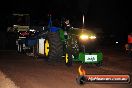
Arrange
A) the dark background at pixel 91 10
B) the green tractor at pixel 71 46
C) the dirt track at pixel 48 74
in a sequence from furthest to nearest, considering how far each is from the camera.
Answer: the dark background at pixel 91 10
the green tractor at pixel 71 46
the dirt track at pixel 48 74

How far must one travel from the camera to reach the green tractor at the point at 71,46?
14453 millimetres

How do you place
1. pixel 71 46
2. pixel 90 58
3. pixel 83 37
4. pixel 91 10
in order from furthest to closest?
pixel 91 10 < pixel 83 37 < pixel 71 46 < pixel 90 58

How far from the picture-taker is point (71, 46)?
14773 millimetres

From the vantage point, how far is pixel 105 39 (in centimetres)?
3572

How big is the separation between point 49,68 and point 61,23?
2.37 meters

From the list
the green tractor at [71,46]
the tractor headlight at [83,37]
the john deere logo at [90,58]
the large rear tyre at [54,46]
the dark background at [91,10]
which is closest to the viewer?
the john deere logo at [90,58]

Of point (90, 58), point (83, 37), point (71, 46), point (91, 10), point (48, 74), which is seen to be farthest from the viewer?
point (91, 10)

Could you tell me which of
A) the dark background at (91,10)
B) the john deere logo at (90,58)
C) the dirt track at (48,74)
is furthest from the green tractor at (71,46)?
the dark background at (91,10)

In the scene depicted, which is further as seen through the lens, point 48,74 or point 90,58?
point 90,58

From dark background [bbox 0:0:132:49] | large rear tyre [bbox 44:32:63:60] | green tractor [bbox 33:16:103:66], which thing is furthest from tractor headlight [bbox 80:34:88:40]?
dark background [bbox 0:0:132:49]

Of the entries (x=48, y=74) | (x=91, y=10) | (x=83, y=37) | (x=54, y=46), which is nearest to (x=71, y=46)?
(x=83, y=37)

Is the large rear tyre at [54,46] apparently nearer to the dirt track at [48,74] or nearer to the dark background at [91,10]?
the dirt track at [48,74]

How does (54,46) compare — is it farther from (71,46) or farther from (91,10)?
(91,10)

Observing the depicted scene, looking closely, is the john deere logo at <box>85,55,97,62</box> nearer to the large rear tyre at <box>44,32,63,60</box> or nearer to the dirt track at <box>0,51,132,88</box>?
the dirt track at <box>0,51,132,88</box>
